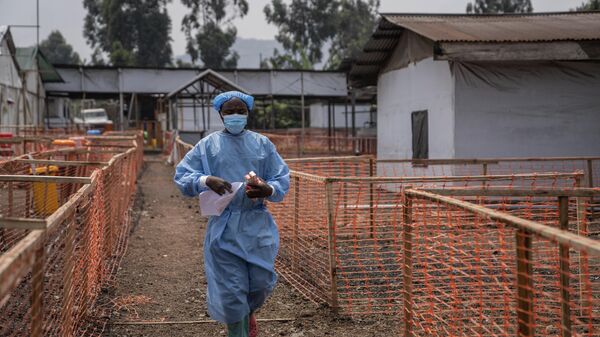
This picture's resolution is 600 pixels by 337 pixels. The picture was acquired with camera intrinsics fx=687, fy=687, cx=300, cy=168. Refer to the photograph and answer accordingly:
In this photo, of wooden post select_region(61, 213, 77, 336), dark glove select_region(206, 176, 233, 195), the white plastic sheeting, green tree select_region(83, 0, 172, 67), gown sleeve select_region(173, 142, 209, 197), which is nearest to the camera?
wooden post select_region(61, 213, 77, 336)

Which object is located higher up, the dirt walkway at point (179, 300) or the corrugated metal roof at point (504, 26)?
the corrugated metal roof at point (504, 26)

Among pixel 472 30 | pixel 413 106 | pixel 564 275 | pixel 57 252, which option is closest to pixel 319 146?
pixel 413 106

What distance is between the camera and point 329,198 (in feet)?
20.1

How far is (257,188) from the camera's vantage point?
4.36 m

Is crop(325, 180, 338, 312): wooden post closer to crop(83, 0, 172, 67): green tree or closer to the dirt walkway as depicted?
the dirt walkway

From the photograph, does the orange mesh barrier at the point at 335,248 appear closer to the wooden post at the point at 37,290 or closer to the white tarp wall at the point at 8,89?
the wooden post at the point at 37,290

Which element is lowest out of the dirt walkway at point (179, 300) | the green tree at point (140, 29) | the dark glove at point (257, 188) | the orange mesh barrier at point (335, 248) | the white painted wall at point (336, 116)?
the dirt walkway at point (179, 300)

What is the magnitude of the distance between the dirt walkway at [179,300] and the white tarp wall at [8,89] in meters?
17.9

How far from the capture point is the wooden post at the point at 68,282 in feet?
14.0

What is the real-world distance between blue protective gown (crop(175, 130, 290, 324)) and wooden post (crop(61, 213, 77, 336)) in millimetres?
811

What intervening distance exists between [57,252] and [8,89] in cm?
2287

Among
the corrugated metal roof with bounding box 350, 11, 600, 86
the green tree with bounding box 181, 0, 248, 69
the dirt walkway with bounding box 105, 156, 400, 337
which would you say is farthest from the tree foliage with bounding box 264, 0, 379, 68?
the dirt walkway with bounding box 105, 156, 400, 337

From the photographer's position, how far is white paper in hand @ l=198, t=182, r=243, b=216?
4465 mm

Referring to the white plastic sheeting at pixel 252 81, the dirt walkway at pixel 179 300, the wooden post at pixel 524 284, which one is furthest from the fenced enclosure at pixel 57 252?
the white plastic sheeting at pixel 252 81
